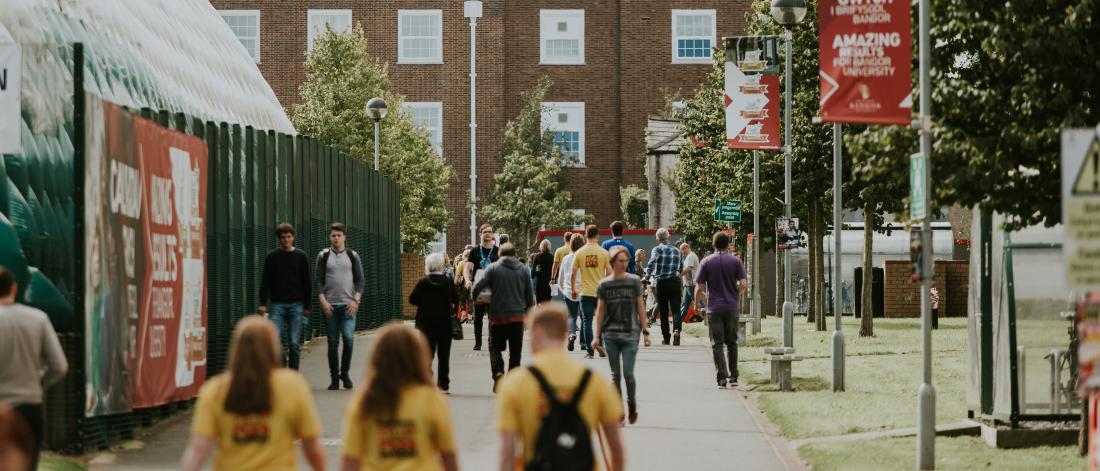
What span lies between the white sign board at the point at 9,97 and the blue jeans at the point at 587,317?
13.2m

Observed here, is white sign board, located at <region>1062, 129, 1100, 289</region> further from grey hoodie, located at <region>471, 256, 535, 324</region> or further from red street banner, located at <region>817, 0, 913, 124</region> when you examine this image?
grey hoodie, located at <region>471, 256, 535, 324</region>

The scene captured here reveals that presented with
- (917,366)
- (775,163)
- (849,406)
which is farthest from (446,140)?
(849,406)

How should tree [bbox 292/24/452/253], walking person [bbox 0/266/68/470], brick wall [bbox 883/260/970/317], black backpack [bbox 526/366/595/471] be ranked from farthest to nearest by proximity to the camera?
1. tree [bbox 292/24/452/253]
2. brick wall [bbox 883/260/970/317]
3. walking person [bbox 0/266/68/470]
4. black backpack [bbox 526/366/595/471]

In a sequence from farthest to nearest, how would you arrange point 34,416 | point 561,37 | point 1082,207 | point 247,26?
point 561,37 → point 247,26 → point 34,416 → point 1082,207

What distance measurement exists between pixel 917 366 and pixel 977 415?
6.97 metres

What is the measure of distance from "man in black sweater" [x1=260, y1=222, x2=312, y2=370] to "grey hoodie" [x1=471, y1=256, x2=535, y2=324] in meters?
1.89

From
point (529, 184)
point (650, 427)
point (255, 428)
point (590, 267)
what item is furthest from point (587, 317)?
point (529, 184)

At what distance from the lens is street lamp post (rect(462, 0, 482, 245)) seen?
6550cm

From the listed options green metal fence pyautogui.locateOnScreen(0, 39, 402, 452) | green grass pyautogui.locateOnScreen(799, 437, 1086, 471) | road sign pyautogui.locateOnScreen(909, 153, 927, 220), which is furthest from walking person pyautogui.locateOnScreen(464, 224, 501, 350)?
road sign pyautogui.locateOnScreen(909, 153, 927, 220)

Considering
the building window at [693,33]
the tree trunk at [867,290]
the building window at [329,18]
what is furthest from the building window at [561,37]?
the tree trunk at [867,290]

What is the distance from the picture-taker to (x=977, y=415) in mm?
15781

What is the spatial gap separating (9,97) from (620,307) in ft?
21.1

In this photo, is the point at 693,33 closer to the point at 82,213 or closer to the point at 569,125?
the point at 569,125

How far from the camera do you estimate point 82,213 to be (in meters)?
12.6
